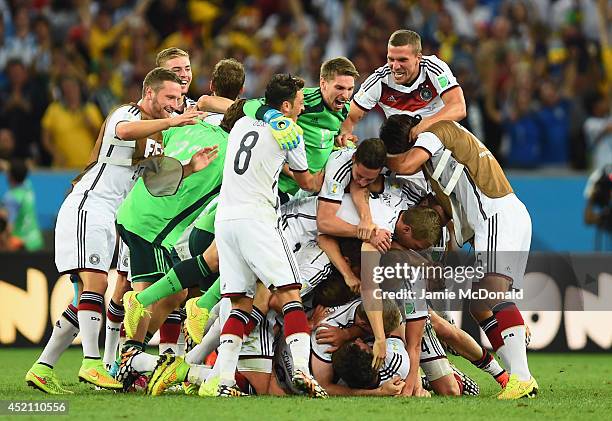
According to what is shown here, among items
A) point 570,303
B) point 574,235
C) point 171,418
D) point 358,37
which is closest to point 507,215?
point 171,418

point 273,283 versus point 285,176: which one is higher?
point 285,176

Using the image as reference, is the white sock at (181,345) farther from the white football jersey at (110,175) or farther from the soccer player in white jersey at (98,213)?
the white football jersey at (110,175)

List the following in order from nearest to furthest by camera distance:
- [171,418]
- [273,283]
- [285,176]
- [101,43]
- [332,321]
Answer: [171,418] < [273,283] < [332,321] < [285,176] < [101,43]

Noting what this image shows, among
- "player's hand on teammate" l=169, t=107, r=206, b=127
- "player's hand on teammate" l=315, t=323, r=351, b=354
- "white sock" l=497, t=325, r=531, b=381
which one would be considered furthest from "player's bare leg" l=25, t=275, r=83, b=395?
"white sock" l=497, t=325, r=531, b=381

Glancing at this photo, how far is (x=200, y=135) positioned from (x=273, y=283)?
191 centimetres

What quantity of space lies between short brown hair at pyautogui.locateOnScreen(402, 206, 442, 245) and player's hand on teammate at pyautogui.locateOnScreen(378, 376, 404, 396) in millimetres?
1095

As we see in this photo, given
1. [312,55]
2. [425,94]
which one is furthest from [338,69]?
[312,55]

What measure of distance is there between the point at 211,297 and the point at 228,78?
1969mm

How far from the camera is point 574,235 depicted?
16531 millimetres

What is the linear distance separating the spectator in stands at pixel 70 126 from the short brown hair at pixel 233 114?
6789 mm

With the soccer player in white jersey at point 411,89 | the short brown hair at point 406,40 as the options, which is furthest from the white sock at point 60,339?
the short brown hair at point 406,40

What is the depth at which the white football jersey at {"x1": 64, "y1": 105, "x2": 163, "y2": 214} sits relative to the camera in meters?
9.85

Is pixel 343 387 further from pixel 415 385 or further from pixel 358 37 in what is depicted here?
pixel 358 37

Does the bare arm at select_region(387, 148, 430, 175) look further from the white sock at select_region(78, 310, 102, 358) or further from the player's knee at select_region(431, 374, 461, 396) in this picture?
the white sock at select_region(78, 310, 102, 358)
